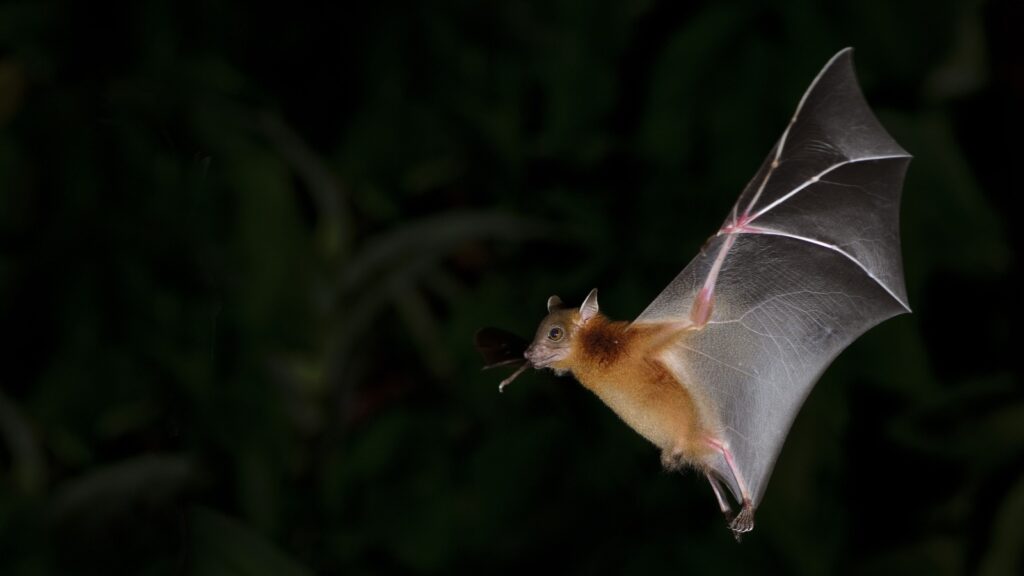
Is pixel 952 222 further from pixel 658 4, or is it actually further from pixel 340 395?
pixel 340 395

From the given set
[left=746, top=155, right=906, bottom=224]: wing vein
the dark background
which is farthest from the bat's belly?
the dark background

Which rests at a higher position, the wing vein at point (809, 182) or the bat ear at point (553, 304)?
the bat ear at point (553, 304)

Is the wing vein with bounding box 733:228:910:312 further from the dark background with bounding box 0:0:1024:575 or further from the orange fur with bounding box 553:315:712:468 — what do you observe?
the dark background with bounding box 0:0:1024:575

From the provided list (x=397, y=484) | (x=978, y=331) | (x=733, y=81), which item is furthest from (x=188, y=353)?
(x=978, y=331)

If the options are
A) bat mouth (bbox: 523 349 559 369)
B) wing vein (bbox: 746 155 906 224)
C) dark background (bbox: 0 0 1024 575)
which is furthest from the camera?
dark background (bbox: 0 0 1024 575)

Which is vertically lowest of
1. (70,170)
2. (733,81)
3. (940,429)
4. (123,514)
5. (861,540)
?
(861,540)

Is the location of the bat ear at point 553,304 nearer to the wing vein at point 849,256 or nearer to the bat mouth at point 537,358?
→ the bat mouth at point 537,358

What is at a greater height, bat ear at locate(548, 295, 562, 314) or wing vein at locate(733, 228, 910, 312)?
bat ear at locate(548, 295, 562, 314)

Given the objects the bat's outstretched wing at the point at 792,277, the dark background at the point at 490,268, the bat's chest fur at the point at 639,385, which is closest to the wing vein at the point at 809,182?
the bat's outstretched wing at the point at 792,277
